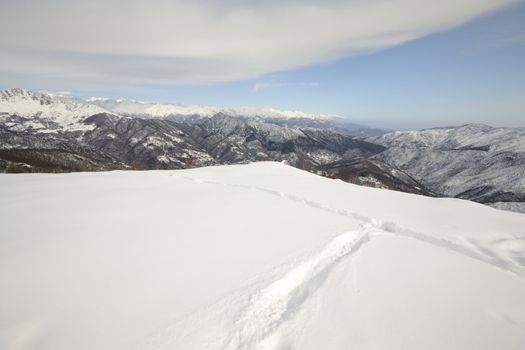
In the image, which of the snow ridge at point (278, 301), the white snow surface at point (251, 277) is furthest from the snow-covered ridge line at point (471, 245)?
the snow ridge at point (278, 301)

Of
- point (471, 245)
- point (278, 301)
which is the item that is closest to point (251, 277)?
point (278, 301)

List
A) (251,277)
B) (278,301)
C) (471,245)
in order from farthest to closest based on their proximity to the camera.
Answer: (471,245), (251,277), (278,301)

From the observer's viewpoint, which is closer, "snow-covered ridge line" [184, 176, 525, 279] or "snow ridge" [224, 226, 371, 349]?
"snow ridge" [224, 226, 371, 349]

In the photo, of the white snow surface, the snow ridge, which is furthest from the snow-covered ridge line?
the snow ridge

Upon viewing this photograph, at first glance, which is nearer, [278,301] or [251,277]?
[278,301]

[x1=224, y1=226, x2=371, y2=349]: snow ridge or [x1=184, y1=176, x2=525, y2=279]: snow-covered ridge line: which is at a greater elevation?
[x1=184, y1=176, x2=525, y2=279]: snow-covered ridge line

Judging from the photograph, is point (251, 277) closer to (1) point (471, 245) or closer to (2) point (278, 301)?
(2) point (278, 301)

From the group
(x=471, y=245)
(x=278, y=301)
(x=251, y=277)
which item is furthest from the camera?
(x=471, y=245)

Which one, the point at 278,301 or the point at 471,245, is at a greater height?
the point at 471,245

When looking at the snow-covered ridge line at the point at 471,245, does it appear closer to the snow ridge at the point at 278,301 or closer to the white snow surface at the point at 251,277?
the white snow surface at the point at 251,277

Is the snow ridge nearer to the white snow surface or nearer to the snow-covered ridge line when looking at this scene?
the white snow surface
